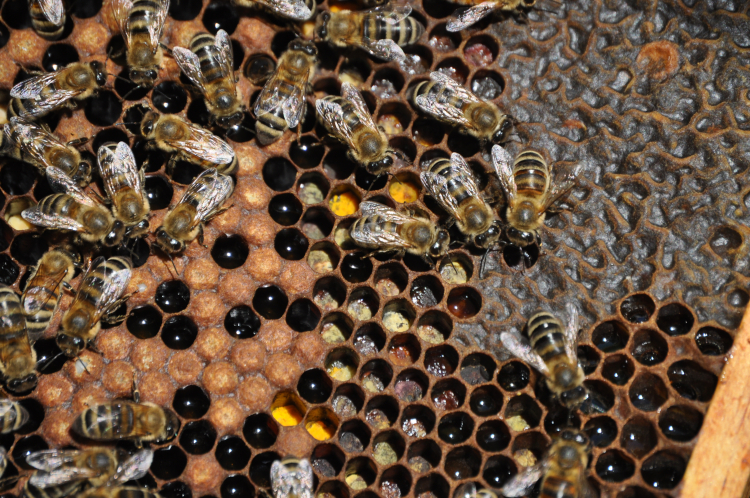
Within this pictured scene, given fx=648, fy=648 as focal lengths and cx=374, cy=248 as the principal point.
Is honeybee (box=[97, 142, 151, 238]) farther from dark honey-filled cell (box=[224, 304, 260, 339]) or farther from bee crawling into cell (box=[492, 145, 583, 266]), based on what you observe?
bee crawling into cell (box=[492, 145, 583, 266])

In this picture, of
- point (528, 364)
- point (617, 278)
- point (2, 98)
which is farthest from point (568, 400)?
point (2, 98)

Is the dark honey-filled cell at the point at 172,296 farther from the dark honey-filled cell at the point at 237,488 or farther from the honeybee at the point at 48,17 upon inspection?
the honeybee at the point at 48,17

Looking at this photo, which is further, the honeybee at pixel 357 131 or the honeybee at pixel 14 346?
the honeybee at pixel 357 131

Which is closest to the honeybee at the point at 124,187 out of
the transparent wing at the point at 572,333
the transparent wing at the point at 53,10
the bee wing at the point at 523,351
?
the transparent wing at the point at 53,10

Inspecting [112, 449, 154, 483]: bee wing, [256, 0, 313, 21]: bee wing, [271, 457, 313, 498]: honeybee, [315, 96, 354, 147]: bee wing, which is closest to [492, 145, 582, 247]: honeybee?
[315, 96, 354, 147]: bee wing

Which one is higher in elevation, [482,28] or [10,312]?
[482,28]

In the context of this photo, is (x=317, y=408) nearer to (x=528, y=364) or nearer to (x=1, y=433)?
(x=528, y=364)
